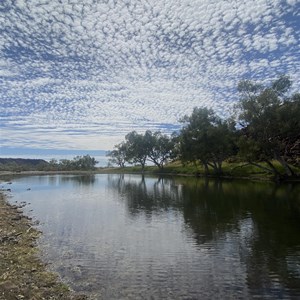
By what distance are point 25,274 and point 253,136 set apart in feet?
246

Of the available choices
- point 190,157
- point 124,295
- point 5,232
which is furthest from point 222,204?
point 190,157

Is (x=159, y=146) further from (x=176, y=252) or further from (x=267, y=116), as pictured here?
(x=176, y=252)

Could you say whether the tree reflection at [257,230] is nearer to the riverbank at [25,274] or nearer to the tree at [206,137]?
the riverbank at [25,274]

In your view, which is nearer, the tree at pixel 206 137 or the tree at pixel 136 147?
the tree at pixel 206 137

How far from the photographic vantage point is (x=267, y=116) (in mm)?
78938

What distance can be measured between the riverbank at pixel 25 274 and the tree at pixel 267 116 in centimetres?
6529

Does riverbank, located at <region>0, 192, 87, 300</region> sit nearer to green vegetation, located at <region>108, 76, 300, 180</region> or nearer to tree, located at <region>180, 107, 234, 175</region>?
green vegetation, located at <region>108, 76, 300, 180</region>

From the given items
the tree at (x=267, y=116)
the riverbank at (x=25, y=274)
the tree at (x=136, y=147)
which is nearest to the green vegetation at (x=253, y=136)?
the tree at (x=267, y=116)

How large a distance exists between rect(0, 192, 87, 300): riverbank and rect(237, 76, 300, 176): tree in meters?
65.3

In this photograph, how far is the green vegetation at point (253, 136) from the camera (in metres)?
78.3

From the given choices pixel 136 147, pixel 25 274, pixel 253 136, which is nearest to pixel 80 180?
pixel 253 136

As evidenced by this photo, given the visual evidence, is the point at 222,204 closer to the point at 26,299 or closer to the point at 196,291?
the point at 196,291

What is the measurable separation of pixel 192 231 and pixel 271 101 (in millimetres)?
59346

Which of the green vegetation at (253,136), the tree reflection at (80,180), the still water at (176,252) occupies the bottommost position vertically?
the still water at (176,252)
